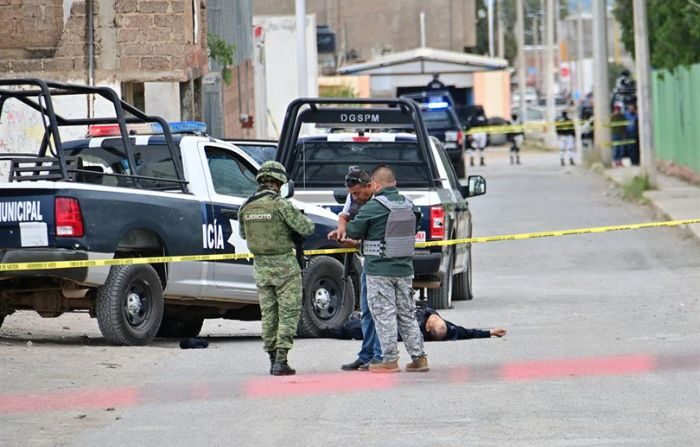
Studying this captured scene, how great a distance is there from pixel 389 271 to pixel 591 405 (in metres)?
2.15

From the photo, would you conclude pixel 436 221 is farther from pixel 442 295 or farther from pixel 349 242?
pixel 349 242

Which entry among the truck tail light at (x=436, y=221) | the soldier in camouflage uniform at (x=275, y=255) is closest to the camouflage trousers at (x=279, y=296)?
the soldier in camouflage uniform at (x=275, y=255)

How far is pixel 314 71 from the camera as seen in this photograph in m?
51.9

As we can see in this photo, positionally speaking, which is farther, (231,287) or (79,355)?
(231,287)

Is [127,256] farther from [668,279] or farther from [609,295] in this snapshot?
[668,279]

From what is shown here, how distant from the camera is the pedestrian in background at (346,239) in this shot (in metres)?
11.5

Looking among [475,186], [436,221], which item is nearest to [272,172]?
[436,221]

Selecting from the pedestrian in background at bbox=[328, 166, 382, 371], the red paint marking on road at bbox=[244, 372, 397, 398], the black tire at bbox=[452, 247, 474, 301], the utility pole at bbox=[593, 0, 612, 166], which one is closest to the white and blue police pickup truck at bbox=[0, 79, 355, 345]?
the pedestrian in background at bbox=[328, 166, 382, 371]

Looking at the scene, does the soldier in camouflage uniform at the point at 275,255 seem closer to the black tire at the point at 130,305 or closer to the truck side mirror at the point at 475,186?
the black tire at the point at 130,305

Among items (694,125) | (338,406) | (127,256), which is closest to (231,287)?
(127,256)

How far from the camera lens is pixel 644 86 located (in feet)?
111

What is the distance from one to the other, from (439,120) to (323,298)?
29.3 meters

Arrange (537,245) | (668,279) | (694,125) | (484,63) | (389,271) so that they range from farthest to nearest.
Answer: (484,63) → (694,125) → (537,245) → (668,279) → (389,271)

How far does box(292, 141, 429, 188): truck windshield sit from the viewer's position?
16.4m
